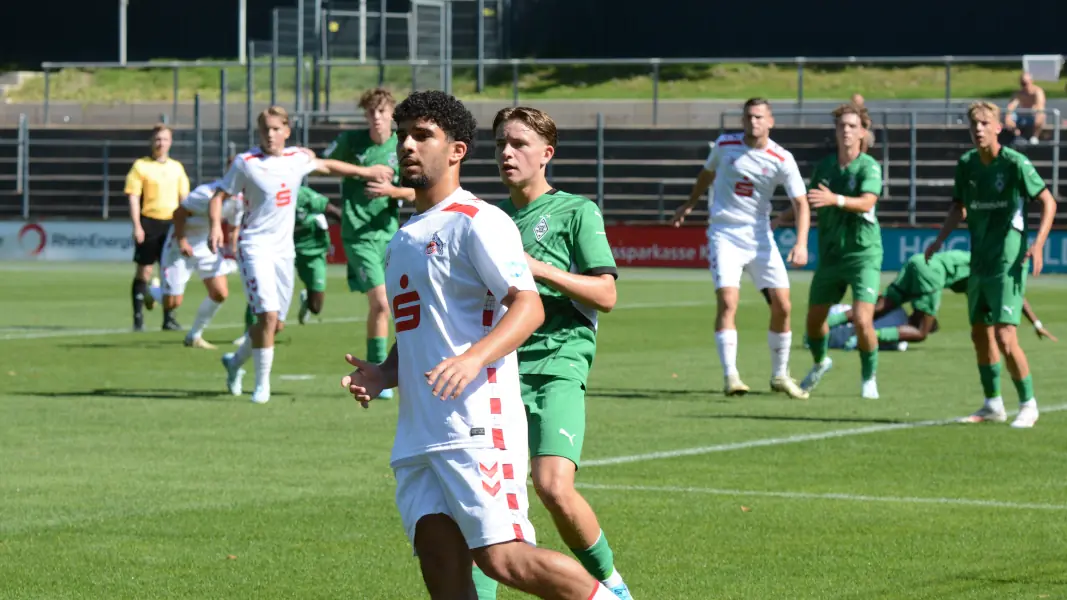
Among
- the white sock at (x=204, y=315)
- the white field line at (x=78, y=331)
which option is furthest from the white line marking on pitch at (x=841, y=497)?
the white field line at (x=78, y=331)

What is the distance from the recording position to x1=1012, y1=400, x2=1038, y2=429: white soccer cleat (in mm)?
12719

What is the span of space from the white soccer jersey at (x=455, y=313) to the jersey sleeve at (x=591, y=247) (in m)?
1.40

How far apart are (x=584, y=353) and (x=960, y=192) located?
6.40 meters

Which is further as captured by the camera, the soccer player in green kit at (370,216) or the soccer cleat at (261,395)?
the soccer player in green kit at (370,216)

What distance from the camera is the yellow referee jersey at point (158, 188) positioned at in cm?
2272

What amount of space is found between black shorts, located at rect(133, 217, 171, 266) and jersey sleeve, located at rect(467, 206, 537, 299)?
1695cm

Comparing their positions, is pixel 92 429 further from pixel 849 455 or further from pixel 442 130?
pixel 442 130

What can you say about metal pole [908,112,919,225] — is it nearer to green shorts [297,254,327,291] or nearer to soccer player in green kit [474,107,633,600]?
green shorts [297,254,327,291]

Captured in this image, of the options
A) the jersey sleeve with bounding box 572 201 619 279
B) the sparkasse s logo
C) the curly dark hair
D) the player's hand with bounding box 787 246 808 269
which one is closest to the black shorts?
the player's hand with bounding box 787 246 808 269

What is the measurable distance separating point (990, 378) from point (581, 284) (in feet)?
22.9

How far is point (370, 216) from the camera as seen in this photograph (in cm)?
1481

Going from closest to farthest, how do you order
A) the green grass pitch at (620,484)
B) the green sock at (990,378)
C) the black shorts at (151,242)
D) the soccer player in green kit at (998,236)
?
the green grass pitch at (620,484) < the soccer player in green kit at (998,236) < the green sock at (990,378) < the black shorts at (151,242)

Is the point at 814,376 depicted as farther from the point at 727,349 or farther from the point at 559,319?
the point at 559,319

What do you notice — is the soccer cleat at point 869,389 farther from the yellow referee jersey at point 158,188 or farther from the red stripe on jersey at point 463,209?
the yellow referee jersey at point 158,188
